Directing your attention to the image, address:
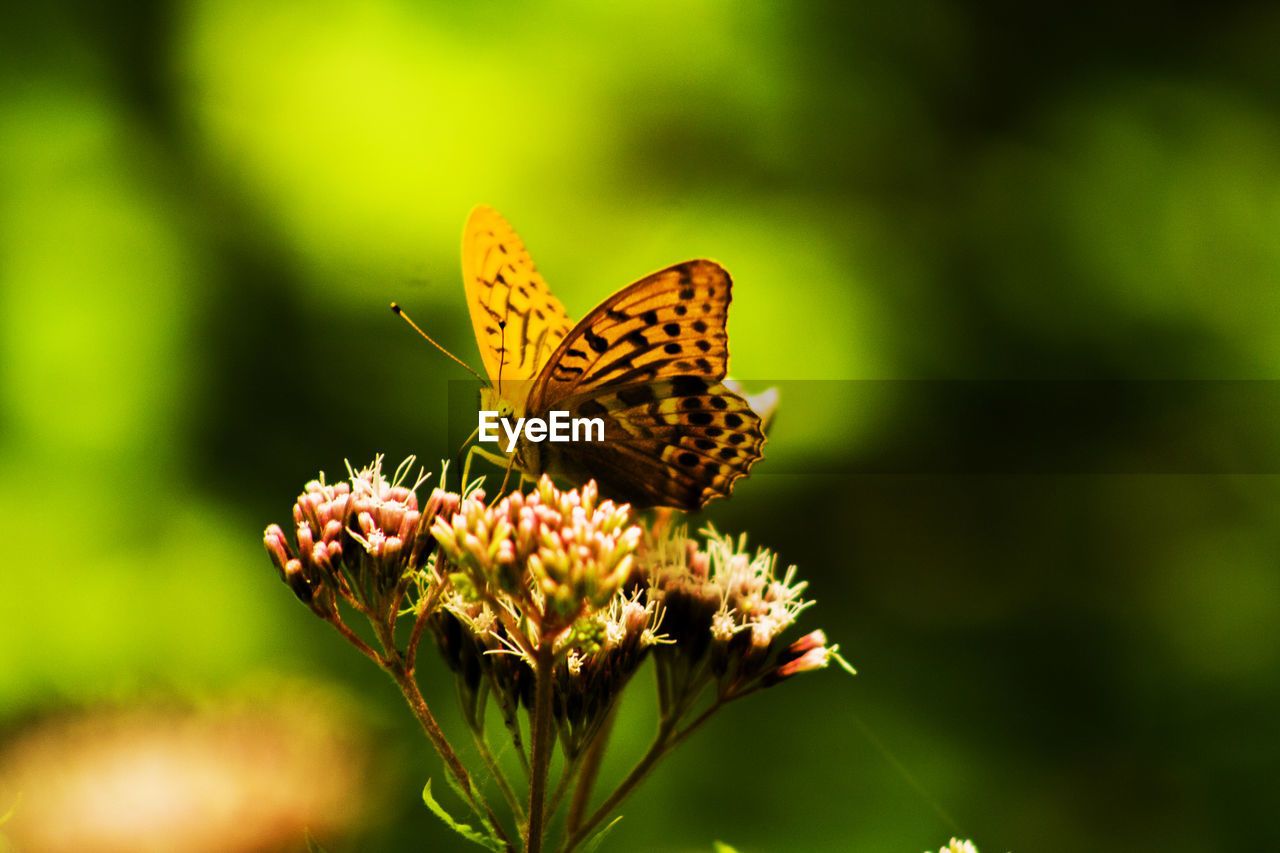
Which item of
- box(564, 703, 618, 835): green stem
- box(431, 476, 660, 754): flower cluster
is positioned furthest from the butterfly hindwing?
box(564, 703, 618, 835): green stem

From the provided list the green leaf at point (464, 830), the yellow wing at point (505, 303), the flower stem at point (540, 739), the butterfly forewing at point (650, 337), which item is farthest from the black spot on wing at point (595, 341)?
the green leaf at point (464, 830)

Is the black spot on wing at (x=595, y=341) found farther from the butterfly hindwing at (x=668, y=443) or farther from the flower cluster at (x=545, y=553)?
the flower cluster at (x=545, y=553)

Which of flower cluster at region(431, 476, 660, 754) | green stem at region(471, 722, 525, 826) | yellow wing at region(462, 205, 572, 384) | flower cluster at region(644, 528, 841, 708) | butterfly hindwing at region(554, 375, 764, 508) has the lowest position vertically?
green stem at region(471, 722, 525, 826)

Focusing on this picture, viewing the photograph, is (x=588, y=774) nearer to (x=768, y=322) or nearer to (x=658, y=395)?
(x=658, y=395)

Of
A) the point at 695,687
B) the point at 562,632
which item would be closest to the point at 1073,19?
the point at 695,687

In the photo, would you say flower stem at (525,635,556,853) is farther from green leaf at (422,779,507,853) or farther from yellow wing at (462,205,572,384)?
yellow wing at (462,205,572,384)

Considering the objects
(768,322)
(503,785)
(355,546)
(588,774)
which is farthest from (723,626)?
(768,322)

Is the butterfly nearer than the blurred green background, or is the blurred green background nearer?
the butterfly
